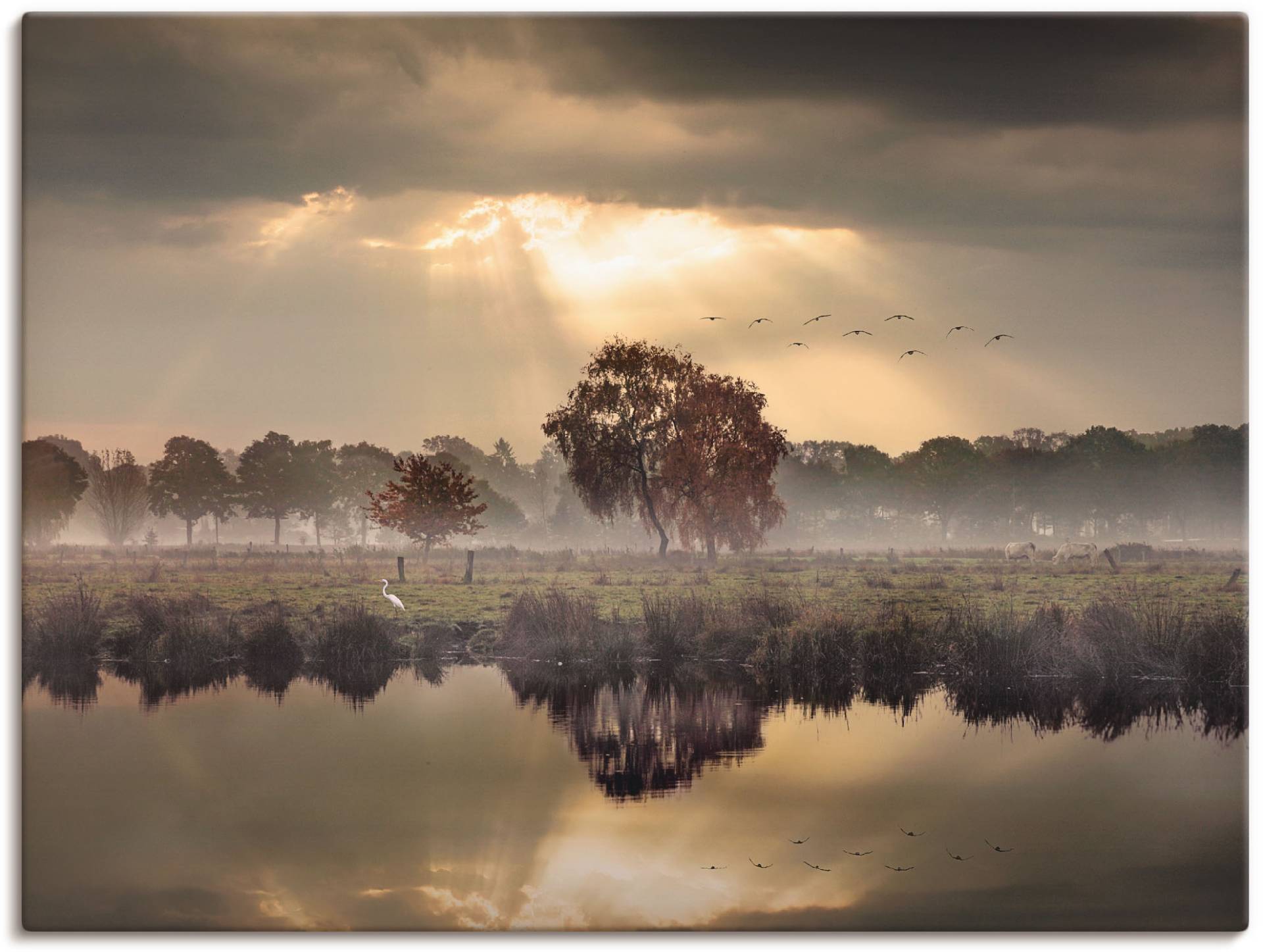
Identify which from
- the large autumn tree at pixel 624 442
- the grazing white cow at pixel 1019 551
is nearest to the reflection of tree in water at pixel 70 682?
the large autumn tree at pixel 624 442

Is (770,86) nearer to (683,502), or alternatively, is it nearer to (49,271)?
(49,271)

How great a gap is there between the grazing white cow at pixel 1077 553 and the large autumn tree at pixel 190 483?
62.3ft

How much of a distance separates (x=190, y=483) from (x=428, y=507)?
428 centimetres

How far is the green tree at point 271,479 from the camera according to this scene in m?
14.8

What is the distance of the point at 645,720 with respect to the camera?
31.7 ft

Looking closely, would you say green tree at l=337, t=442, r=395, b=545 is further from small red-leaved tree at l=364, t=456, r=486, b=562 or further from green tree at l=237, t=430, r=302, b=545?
green tree at l=237, t=430, r=302, b=545

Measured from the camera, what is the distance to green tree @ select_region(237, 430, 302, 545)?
581 inches

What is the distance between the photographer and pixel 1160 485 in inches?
992

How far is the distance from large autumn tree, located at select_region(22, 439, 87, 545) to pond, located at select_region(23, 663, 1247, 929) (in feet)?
4.11

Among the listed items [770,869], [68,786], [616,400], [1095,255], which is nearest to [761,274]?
[1095,255]

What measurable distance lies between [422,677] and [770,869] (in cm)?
559

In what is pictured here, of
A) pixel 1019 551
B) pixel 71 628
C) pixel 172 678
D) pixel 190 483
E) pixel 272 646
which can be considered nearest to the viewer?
pixel 71 628

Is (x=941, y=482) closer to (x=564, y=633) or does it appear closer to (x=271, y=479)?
(x=271, y=479)

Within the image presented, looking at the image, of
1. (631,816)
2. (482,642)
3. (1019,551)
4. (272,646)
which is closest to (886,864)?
(631,816)
